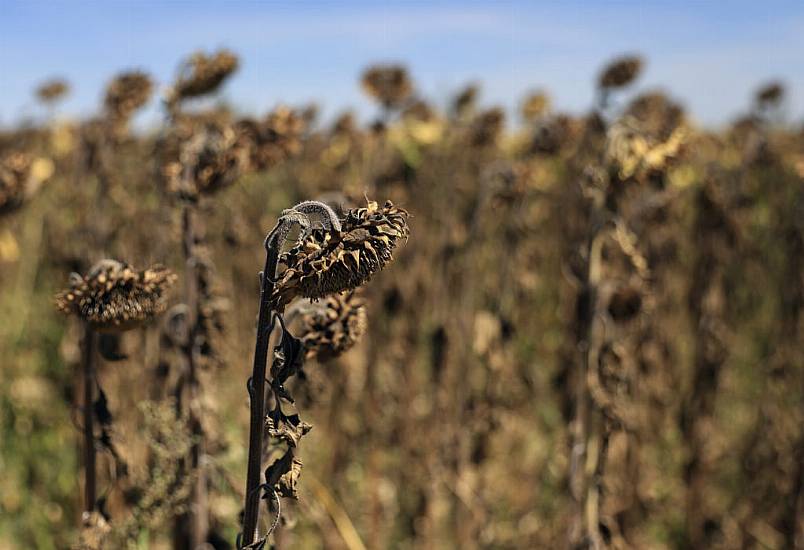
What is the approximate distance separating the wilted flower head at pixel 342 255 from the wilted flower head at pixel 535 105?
5413 mm

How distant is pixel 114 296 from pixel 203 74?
1228 millimetres

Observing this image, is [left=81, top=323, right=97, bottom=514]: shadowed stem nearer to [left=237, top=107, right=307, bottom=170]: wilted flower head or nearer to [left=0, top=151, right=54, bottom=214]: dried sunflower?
[left=237, top=107, right=307, bottom=170]: wilted flower head

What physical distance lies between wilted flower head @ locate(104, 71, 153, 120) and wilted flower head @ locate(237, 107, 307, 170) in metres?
1.07

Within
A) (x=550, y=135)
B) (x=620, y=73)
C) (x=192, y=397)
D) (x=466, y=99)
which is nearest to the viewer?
(x=192, y=397)

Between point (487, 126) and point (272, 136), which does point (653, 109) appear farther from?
point (272, 136)

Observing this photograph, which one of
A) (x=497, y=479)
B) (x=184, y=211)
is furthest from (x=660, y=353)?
(x=184, y=211)

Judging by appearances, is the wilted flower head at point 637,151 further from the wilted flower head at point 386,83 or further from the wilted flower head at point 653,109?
the wilted flower head at point 653,109

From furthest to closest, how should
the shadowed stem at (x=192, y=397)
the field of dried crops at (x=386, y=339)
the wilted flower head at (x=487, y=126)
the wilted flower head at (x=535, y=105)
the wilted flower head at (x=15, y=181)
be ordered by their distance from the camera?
1. the wilted flower head at (x=535, y=105)
2. the wilted flower head at (x=487, y=126)
3. the wilted flower head at (x=15, y=181)
4. the shadowed stem at (x=192, y=397)
5. the field of dried crops at (x=386, y=339)

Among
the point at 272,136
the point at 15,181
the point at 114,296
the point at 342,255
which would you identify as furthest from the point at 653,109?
the point at 342,255

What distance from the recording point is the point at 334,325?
5.93 ft

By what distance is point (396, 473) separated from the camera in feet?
17.3

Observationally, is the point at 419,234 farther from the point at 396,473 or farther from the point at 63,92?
the point at 63,92

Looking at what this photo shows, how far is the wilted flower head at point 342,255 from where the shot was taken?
128 cm

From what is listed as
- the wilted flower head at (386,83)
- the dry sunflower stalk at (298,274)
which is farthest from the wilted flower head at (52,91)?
the dry sunflower stalk at (298,274)
